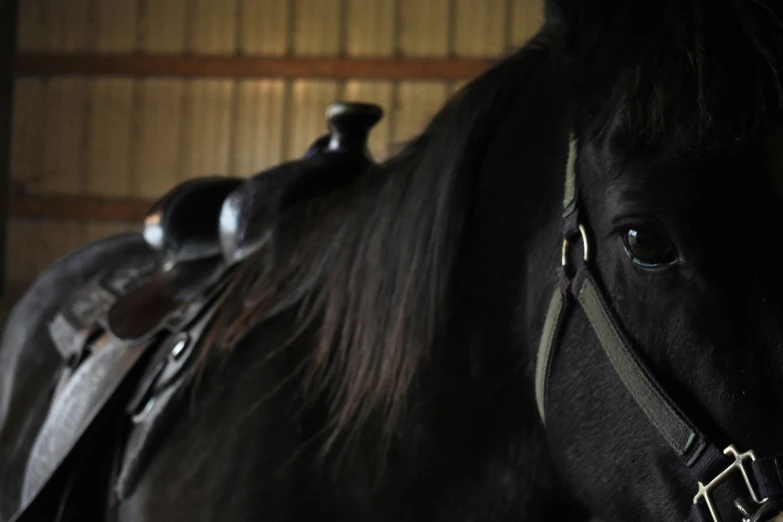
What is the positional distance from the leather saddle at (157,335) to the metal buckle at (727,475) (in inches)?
23.5

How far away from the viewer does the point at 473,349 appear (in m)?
0.81

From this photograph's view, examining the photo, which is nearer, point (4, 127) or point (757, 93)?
point (757, 93)

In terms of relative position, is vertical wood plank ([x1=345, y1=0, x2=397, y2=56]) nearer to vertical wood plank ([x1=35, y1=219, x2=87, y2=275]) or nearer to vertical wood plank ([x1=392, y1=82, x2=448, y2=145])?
vertical wood plank ([x1=392, y1=82, x2=448, y2=145])

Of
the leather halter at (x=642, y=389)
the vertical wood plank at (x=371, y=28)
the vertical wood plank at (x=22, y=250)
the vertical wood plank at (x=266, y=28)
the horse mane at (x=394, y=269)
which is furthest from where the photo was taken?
the vertical wood plank at (x=22, y=250)

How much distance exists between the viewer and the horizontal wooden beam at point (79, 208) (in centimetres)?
550

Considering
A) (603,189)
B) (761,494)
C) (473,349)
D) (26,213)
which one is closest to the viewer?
(761,494)

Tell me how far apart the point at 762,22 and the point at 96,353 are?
1.02 metres

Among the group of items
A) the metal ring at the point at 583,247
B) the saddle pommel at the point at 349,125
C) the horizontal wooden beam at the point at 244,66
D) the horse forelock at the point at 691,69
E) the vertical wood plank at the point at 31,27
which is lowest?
the metal ring at the point at 583,247

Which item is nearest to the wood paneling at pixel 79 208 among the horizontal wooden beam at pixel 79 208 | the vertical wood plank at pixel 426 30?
the horizontal wooden beam at pixel 79 208

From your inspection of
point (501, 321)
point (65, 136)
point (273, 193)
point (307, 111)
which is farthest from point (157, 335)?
point (65, 136)

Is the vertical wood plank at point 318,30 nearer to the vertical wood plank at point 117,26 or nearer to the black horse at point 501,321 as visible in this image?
the vertical wood plank at point 117,26

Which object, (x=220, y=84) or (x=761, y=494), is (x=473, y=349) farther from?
(x=220, y=84)

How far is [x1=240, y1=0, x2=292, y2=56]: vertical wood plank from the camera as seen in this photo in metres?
5.33

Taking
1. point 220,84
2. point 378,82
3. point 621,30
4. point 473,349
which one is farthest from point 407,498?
point 220,84
